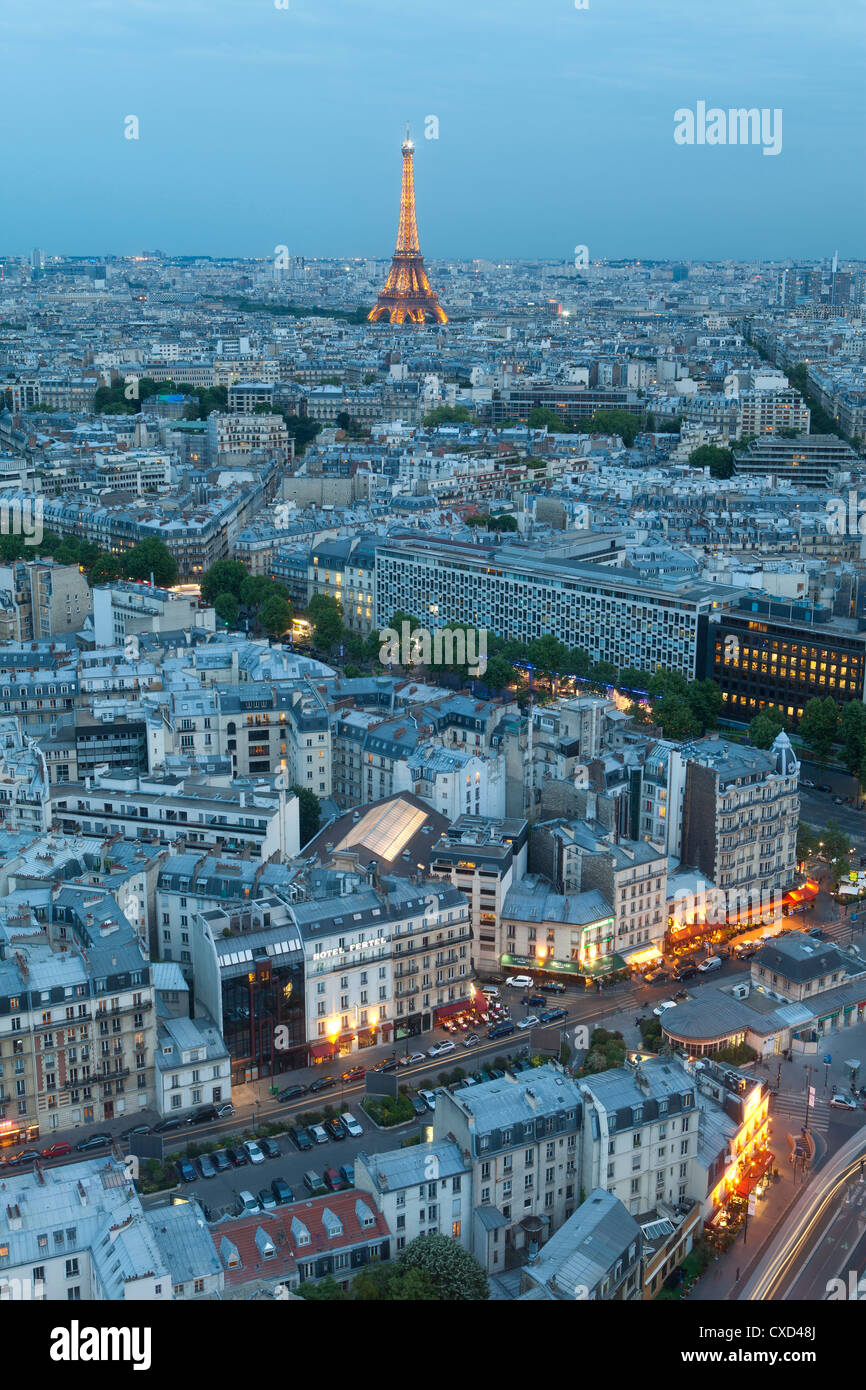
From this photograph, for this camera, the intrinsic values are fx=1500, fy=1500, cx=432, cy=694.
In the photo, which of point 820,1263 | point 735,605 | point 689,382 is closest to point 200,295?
point 689,382

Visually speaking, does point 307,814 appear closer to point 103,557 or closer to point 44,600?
point 44,600

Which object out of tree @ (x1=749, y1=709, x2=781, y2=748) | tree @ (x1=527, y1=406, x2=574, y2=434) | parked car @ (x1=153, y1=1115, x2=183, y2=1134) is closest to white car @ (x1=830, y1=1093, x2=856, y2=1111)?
parked car @ (x1=153, y1=1115, x2=183, y2=1134)

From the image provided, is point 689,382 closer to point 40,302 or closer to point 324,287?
point 40,302

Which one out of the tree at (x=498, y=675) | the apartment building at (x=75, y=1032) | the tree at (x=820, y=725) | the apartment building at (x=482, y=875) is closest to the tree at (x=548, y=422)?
the tree at (x=498, y=675)

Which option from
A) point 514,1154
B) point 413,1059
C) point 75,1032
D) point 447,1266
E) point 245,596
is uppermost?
point 245,596

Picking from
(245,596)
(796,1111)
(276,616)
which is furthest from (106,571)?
(796,1111)

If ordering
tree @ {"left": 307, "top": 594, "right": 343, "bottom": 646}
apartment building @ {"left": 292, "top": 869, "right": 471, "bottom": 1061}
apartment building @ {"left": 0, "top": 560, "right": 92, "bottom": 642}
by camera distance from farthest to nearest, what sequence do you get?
tree @ {"left": 307, "top": 594, "right": 343, "bottom": 646}, apartment building @ {"left": 0, "top": 560, "right": 92, "bottom": 642}, apartment building @ {"left": 292, "top": 869, "right": 471, "bottom": 1061}

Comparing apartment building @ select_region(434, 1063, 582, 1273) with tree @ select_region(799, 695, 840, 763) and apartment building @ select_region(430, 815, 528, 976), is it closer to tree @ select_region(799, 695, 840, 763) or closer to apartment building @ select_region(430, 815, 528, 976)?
apartment building @ select_region(430, 815, 528, 976)
